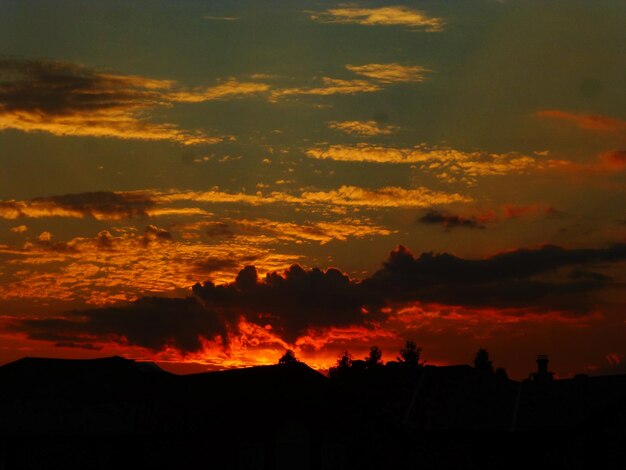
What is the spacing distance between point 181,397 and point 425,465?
610 inches

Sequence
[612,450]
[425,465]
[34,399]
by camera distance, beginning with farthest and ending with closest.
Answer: [34,399] → [425,465] → [612,450]

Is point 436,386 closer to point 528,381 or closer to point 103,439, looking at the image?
point 528,381

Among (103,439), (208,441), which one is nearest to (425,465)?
(208,441)

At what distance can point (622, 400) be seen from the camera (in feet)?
186

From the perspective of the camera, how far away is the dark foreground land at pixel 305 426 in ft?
192

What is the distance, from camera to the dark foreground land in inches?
2301

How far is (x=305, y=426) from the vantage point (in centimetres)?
6128

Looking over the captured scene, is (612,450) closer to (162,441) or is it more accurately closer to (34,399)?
(162,441)

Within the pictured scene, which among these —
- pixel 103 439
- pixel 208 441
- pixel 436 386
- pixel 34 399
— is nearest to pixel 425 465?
pixel 436 386

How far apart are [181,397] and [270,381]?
19.1 ft

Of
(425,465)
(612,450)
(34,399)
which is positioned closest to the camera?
(612,450)

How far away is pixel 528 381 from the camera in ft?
218

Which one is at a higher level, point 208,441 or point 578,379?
point 578,379

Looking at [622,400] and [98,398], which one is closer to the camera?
[622,400]
